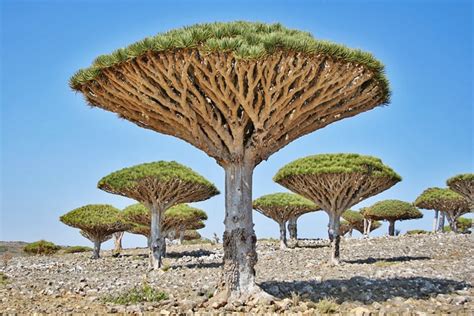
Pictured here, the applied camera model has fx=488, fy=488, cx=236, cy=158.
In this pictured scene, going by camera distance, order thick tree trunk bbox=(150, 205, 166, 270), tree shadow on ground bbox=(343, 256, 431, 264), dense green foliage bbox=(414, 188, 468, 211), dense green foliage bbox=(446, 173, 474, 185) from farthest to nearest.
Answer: dense green foliage bbox=(414, 188, 468, 211) < dense green foliage bbox=(446, 173, 474, 185) < thick tree trunk bbox=(150, 205, 166, 270) < tree shadow on ground bbox=(343, 256, 431, 264)

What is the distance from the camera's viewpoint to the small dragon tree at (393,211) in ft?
158

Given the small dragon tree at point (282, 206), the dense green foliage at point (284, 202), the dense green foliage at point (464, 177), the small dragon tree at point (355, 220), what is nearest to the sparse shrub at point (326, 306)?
the small dragon tree at point (282, 206)

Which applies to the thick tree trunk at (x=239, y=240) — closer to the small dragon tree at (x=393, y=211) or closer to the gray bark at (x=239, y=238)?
the gray bark at (x=239, y=238)

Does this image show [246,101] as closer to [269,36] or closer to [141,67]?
A: [269,36]

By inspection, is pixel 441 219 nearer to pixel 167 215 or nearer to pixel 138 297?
pixel 167 215

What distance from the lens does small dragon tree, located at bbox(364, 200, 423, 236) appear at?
4803 cm

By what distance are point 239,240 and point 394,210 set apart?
134ft

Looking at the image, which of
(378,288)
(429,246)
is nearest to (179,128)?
(378,288)

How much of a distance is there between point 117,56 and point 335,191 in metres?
13.6

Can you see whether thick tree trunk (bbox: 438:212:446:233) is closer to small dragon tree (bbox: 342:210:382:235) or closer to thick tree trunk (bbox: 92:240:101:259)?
small dragon tree (bbox: 342:210:382:235)

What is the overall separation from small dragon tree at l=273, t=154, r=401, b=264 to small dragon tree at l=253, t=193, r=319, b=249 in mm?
12231

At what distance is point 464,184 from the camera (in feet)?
113

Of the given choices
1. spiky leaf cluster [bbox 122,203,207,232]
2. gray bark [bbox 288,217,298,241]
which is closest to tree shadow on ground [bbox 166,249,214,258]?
spiky leaf cluster [bbox 122,203,207,232]

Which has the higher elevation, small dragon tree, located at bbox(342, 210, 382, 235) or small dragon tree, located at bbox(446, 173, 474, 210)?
small dragon tree, located at bbox(446, 173, 474, 210)
